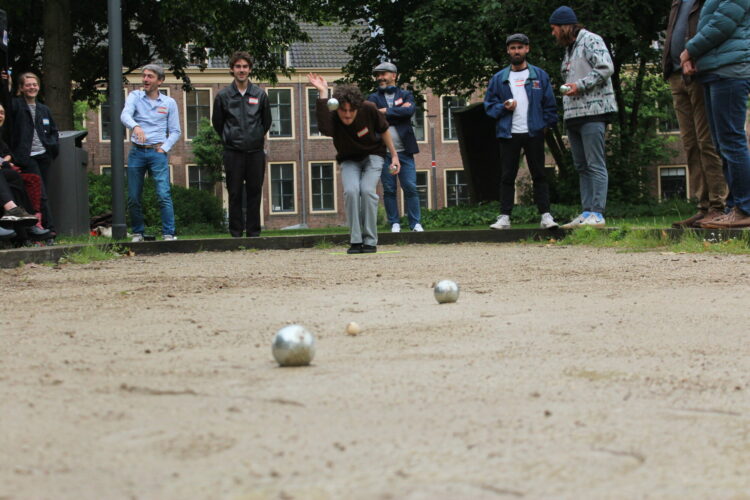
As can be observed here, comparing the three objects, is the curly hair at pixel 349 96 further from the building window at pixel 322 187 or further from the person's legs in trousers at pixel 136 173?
the building window at pixel 322 187

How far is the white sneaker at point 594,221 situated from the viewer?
10211 millimetres

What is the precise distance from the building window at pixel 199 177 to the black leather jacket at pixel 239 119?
125 feet

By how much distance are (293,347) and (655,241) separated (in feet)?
20.5

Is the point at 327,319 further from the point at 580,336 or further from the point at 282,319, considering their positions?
the point at 580,336

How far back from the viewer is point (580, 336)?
3.98 meters

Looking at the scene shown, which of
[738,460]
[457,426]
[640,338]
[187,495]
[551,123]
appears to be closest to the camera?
[187,495]

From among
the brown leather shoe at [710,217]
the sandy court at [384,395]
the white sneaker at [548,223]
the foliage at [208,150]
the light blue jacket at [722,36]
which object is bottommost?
the sandy court at [384,395]

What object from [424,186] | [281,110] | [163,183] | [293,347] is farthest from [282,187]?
[293,347]

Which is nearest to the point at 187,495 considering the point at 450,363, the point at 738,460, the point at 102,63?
the point at 738,460

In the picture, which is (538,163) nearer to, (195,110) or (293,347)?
(293,347)

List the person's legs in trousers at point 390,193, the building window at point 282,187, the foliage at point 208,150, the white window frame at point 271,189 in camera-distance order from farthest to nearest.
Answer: the building window at point 282,187, the white window frame at point 271,189, the foliage at point 208,150, the person's legs in trousers at point 390,193

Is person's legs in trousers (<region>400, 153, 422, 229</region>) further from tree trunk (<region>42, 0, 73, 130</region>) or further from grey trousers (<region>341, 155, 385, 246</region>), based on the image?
tree trunk (<region>42, 0, 73, 130</region>)

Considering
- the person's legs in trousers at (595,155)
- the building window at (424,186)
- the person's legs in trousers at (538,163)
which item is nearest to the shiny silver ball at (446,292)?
the person's legs in trousers at (595,155)

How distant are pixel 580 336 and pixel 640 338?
0.23 m
